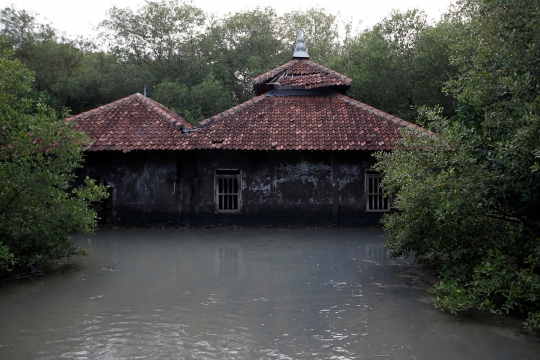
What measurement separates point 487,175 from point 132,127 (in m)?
11.6

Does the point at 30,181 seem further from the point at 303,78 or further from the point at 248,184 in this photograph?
the point at 303,78

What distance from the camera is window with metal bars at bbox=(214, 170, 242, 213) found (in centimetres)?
1544

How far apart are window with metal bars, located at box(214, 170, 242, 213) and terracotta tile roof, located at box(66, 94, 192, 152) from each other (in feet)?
6.05

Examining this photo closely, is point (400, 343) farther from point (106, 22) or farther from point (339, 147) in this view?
point (106, 22)

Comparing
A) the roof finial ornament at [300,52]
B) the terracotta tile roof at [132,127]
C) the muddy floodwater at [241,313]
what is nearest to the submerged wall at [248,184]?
the terracotta tile roof at [132,127]

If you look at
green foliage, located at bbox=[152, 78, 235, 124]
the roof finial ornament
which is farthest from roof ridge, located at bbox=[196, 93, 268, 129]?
green foliage, located at bbox=[152, 78, 235, 124]

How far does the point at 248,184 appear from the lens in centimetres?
1533

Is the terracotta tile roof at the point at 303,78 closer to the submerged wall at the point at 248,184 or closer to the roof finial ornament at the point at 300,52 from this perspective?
the roof finial ornament at the point at 300,52

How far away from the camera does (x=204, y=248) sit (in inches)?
476

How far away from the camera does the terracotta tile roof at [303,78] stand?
54.2 ft

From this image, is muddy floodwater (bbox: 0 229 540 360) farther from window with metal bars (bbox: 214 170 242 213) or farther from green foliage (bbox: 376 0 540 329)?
window with metal bars (bbox: 214 170 242 213)

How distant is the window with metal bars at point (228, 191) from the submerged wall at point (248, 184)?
158 millimetres

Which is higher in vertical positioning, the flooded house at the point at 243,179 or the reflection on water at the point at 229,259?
the flooded house at the point at 243,179

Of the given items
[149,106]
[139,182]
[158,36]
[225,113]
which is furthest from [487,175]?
[158,36]
